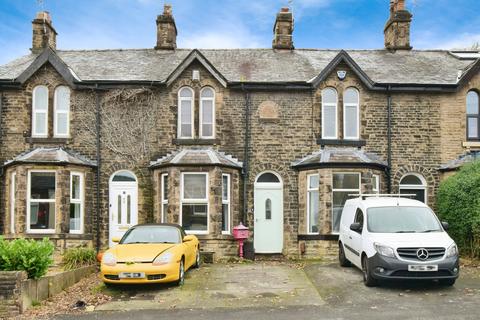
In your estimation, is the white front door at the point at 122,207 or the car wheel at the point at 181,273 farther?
the white front door at the point at 122,207

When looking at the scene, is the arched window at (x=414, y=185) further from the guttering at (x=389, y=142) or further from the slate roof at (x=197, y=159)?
the slate roof at (x=197, y=159)

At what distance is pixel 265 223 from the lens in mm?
18094

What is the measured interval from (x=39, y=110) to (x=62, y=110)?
790 mm

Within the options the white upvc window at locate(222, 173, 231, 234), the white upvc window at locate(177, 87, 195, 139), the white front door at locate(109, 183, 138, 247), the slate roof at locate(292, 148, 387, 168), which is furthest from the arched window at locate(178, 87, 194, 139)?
the slate roof at locate(292, 148, 387, 168)

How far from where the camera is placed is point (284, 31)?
21109 millimetres

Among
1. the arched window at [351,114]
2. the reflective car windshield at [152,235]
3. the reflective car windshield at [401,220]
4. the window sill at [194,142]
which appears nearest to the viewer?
the reflective car windshield at [401,220]

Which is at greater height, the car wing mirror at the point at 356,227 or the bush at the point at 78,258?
the car wing mirror at the point at 356,227

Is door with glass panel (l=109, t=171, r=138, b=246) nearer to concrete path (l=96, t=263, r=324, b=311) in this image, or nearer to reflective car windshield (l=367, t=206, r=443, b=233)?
concrete path (l=96, t=263, r=324, b=311)

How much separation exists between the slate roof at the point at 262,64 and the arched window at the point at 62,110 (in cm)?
76

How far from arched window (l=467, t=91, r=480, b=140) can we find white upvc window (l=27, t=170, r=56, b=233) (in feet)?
48.0

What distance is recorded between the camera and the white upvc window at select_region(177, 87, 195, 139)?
60.0ft

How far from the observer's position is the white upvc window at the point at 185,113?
18297 mm

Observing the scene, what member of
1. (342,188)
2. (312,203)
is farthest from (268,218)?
(342,188)

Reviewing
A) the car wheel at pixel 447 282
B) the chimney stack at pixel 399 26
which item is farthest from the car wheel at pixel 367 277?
the chimney stack at pixel 399 26
